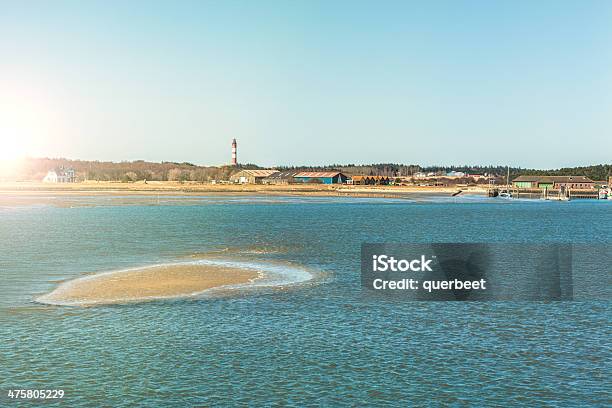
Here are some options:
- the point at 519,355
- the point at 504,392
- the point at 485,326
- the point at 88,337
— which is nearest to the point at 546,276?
the point at 485,326

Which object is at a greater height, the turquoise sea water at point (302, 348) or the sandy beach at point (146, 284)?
the sandy beach at point (146, 284)

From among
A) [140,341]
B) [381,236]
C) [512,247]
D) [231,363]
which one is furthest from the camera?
[381,236]

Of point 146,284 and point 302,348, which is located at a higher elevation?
point 146,284

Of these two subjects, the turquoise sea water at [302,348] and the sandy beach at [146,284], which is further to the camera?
the sandy beach at [146,284]

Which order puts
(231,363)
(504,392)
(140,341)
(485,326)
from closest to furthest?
(504,392) → (231,363) → (140,341) → (485,326)

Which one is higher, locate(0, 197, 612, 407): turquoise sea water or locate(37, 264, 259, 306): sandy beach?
locate(37, 264, 259, 306): sandy beach

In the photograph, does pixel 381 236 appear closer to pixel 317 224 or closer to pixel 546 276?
pixel 317 224

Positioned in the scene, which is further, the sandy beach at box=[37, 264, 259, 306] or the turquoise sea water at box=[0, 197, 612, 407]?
the sandy beach at box=[37, 264, 259, 306]

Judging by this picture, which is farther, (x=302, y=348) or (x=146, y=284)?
(x=146, y=284)
